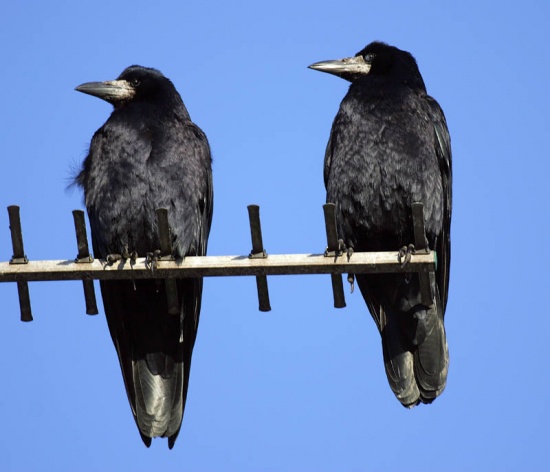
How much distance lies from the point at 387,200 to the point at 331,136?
0.89 meters

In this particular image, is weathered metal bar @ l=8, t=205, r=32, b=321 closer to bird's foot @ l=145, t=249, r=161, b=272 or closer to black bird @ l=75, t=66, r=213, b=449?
bird's foot @ l=145, t=249, r=161, b=272

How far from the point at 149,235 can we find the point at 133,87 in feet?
5.47

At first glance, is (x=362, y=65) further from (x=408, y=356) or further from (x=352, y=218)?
(x=408, y=356)

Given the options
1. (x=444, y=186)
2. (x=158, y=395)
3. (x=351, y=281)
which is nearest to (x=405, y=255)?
(x=351, y=281)

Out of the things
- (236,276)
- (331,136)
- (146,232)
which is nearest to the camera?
(236,276)

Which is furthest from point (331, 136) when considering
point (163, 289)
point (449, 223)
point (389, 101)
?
point (163, 289)

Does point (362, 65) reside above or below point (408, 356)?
above

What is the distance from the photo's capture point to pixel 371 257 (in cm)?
798

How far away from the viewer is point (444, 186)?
9883 millimetres

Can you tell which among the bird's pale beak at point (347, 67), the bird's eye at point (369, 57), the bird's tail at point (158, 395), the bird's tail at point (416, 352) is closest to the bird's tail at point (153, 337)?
the bird's tail at point (158, 395)

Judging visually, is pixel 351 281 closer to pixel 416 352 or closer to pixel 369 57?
pixel 416 352

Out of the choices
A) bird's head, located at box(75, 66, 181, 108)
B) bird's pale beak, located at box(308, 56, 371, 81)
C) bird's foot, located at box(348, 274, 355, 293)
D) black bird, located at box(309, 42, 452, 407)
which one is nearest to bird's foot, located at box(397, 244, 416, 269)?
bird's foot, located at box(348, 274, 355, 293)

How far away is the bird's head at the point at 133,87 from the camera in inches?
406

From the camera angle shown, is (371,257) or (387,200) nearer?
(371,257)
